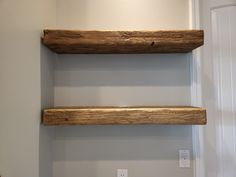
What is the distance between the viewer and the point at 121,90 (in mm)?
1690

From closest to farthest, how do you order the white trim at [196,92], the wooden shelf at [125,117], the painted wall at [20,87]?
the painted wall at [20,87]
the wooden shelf at [125,117]
the white trim at [196,92]

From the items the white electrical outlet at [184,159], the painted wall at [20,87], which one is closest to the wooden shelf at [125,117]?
the painted wall at [20,87]

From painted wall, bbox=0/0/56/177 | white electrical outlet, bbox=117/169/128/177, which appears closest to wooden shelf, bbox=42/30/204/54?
painted wall, bbox=0/0/56/177

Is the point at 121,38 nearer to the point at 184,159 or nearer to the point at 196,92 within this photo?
the point at 196,92

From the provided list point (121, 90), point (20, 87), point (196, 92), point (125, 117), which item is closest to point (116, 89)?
point (121, 90)

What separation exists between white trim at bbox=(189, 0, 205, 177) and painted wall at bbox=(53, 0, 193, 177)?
36 millimetres

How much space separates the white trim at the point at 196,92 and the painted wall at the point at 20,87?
107 centimetres

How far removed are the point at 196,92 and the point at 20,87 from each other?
118 centimetres

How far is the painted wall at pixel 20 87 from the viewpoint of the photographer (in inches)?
44.7

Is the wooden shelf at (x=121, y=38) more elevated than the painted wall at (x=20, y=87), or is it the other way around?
the wooden shelf at (x=121, y=38)

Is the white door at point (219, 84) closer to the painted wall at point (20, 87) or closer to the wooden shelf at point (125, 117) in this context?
the wooden shelf at point (125, 117)

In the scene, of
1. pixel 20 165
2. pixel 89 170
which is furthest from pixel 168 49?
pixel 20 165

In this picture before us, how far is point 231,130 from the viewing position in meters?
1.70

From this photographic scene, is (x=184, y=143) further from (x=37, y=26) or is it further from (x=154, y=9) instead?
(x=37, y=26)
